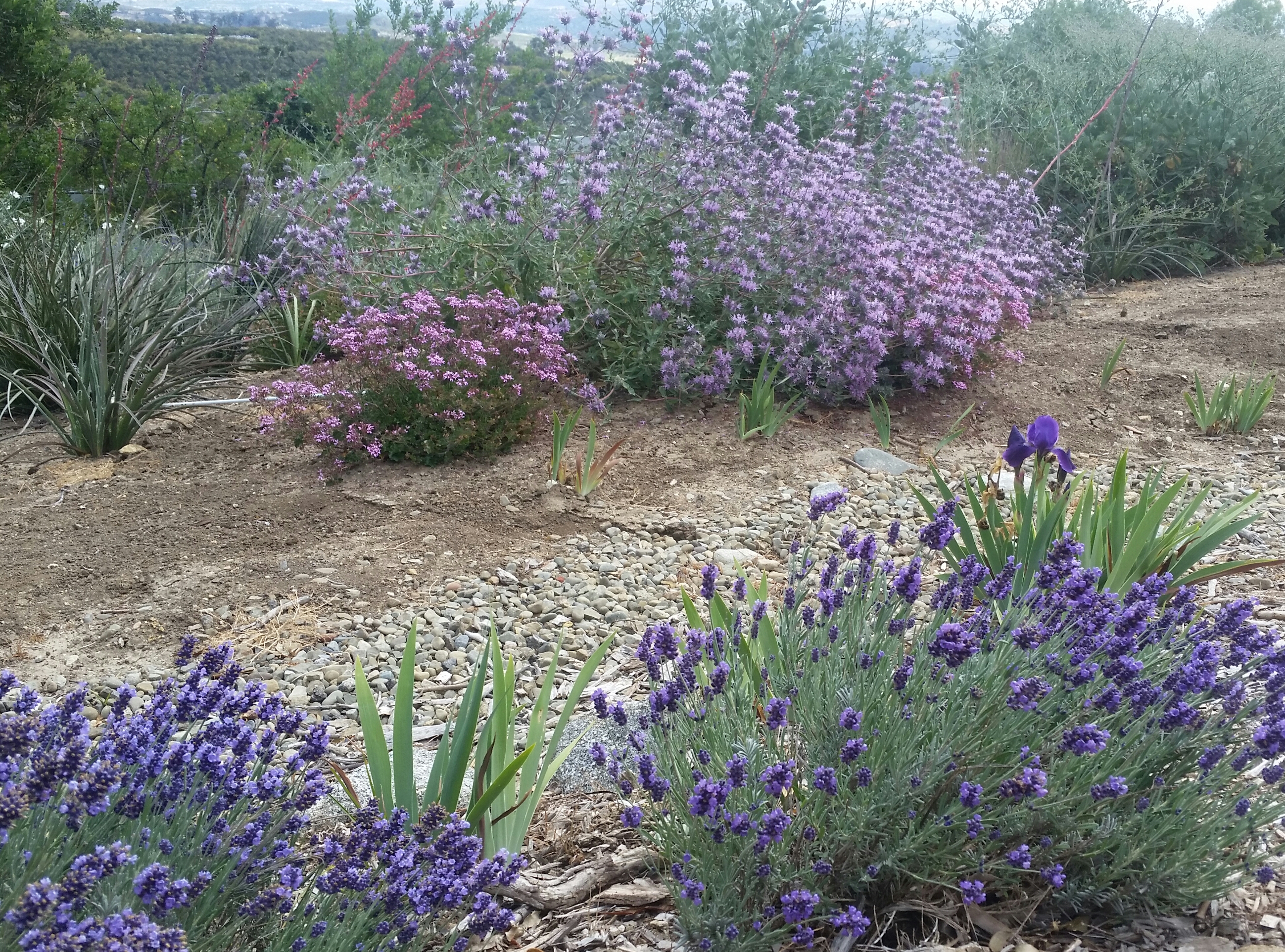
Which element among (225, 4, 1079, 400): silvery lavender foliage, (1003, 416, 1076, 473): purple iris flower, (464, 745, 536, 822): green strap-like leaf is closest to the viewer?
(464, 745, 536, 822): green strap-like leaf

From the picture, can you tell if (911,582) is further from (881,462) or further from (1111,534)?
(881,462)

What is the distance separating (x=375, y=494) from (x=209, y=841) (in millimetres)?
2746

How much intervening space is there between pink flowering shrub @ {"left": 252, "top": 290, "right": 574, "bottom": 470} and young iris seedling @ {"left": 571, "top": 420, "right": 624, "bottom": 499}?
48 centimetres

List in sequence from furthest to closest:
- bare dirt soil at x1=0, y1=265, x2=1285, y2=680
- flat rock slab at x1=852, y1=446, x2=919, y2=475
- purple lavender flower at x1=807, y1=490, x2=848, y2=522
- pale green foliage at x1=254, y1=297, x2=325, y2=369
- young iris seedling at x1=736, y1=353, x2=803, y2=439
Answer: pale green foliage at x1=254, y1=297, x2=325, y2=369
young iris seedling at x1=736, y1=353, x2=803, y2=439
flat rock slab at x1=852, y1=446, x2=919, y2=475
bare dirt soil at x1=0, y1=265, x2=1285, y2=680
purple lavender flower at x1=807, y1=490, x2=848, y2=522

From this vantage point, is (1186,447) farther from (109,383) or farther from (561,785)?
(109,383)

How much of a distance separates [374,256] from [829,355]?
2.82m

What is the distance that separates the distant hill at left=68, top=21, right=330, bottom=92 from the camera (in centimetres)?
1875

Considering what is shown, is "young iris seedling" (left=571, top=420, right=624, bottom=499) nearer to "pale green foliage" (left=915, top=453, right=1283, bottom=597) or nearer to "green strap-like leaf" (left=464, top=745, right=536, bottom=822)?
"pale green foliage" (left=915, top=453, right=1283, bottom=597)

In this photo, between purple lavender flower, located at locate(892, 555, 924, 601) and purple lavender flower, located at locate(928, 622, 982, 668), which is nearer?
purple lavender flower, located at locate(928, 622, 982, 668)

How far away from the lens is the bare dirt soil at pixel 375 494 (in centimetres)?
347

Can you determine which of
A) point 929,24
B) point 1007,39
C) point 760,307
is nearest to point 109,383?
point 760,307

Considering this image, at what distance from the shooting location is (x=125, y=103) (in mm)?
7660

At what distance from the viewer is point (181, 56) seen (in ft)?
65.8

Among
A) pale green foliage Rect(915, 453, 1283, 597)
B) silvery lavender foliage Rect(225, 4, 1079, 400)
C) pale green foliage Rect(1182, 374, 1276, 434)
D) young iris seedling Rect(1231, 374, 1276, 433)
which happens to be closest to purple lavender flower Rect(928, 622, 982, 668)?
pale green foliage Rect(915, 453, 1283, 597)
